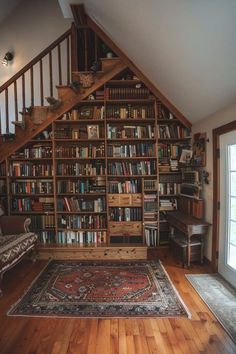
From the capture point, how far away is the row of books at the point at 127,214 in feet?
11.5

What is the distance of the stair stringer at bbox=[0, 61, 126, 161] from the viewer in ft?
11.2

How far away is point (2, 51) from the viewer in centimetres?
444

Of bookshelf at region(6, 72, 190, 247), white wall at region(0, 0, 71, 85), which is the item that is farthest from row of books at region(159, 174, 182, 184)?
white wall at region(0, 0, 71, 85)

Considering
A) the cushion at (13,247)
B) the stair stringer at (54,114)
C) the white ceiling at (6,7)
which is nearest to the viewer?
the cushion at (13,247)

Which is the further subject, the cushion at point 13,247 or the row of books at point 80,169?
the row of books at point 80,169

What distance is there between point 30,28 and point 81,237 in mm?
4281

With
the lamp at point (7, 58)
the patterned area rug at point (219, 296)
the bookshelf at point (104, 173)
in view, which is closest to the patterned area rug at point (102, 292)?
the patterned area rug at point (219, 296)

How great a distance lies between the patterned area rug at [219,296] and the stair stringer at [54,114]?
303cm

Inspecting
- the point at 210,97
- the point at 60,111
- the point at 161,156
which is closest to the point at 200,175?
the point at 161,156

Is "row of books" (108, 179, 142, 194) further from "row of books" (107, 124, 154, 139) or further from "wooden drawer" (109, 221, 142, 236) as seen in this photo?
"row of books" (107, 124, 154, 139)

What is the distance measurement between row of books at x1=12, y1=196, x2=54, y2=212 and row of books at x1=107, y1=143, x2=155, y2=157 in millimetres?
1313

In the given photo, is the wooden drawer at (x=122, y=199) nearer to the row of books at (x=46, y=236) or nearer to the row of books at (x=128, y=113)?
the row of books at (x=46, y=236)

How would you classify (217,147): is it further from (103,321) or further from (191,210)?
(103,321)

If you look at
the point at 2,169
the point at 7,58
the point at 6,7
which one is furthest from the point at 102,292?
the point at 6,7
